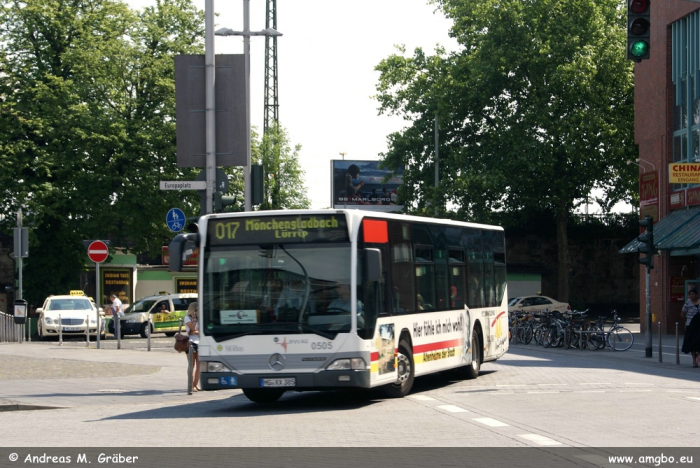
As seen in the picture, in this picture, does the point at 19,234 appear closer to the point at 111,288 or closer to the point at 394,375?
the point at 111,288

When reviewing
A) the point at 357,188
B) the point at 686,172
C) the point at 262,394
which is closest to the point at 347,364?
the point at 262,394

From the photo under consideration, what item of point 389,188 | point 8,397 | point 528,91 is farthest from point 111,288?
point 8,397

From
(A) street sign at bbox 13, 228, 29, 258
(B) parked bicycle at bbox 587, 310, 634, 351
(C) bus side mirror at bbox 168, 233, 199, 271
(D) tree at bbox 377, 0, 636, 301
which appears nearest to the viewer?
(C) bus side mirror at bbox 168, 233, 199, 271

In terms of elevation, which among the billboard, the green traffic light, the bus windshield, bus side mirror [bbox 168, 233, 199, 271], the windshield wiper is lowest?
the windshield wiper

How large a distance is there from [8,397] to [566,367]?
39.1 ft

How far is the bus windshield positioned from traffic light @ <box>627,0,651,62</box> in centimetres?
467

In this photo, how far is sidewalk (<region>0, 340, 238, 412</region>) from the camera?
17.0m

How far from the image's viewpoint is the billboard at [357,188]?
8150 cm

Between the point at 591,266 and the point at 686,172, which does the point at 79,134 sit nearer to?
the point at 686,172

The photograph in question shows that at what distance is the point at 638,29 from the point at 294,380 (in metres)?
6.58

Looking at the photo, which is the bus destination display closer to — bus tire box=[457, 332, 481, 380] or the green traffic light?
the green traffic light

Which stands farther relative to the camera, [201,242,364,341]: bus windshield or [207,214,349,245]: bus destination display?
[207,214,349,245]: bus destination display

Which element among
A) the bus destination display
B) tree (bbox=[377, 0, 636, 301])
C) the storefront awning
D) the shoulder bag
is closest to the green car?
tree (bbox=[377, 0, 636, 301])

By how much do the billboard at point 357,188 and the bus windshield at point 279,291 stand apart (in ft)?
217
